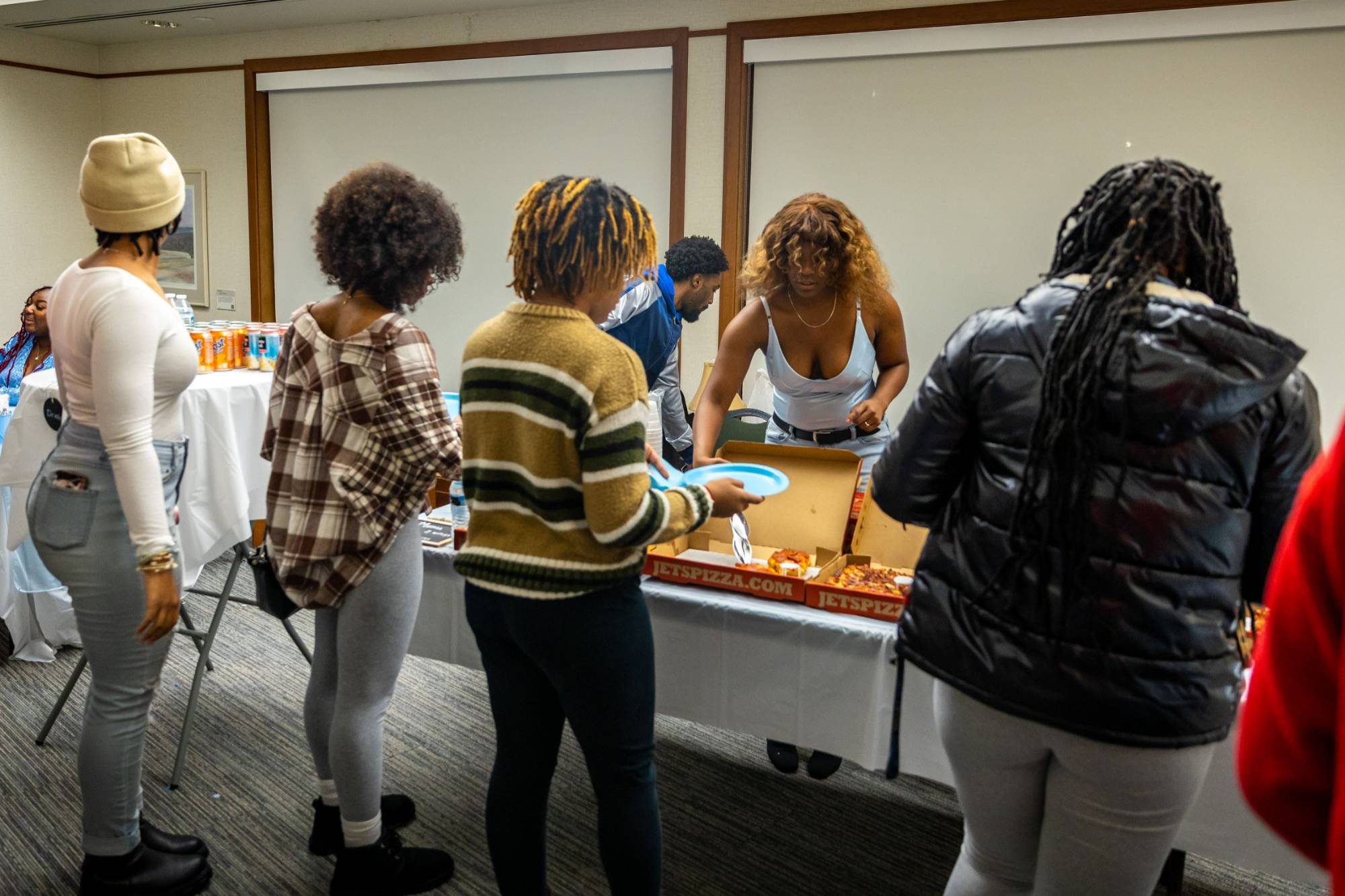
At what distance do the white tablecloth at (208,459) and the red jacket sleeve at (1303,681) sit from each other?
8.97ft

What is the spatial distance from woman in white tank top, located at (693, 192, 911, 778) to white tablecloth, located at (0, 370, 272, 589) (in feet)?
4.59

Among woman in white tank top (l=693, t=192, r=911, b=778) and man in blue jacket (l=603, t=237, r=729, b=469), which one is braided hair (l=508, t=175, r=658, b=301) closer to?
→ woman in white tank top (l=693, t=192, r=911, b=778)

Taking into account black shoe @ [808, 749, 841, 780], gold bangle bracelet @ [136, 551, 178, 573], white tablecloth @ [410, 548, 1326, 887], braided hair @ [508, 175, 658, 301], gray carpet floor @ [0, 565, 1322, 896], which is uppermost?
braided hair @ [508, 175, 658, 301]

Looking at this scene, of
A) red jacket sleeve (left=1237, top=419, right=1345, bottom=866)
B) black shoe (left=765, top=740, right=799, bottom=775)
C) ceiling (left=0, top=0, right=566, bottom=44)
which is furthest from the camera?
ceiling (left=0, top=0, right=566, bottom=44)

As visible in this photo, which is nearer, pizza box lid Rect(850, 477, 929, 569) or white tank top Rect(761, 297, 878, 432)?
pizza box lid Rect(850, 477, 929, 569)

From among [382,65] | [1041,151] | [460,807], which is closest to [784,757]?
[460,807]

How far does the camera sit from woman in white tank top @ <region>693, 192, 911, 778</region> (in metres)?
2.40

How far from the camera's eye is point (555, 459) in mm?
1311

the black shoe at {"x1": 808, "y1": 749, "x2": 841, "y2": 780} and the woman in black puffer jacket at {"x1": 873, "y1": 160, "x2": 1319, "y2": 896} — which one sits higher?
the woman in black puffer jacket at {"x1": 873, "y1": 160, "x2": 1319, "y2": 896}

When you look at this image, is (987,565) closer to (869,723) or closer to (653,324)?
(869,723)

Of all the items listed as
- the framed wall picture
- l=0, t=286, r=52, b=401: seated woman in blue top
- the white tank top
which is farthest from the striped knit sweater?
the framed wall picture

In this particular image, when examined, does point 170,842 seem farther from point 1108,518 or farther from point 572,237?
point 1108,518

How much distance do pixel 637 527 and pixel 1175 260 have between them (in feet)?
2.39

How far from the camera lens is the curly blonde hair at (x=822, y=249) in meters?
2.35
